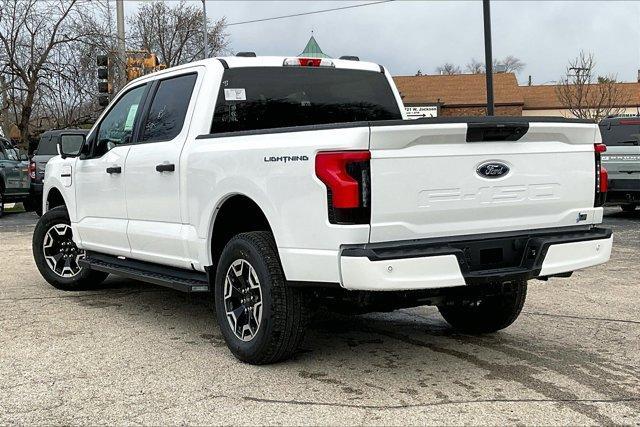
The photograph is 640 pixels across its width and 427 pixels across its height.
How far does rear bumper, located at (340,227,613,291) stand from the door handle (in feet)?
6.18

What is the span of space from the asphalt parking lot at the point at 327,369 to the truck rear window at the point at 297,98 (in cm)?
163

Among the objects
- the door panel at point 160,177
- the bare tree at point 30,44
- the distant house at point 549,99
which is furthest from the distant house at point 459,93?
the door panel at point 160,177

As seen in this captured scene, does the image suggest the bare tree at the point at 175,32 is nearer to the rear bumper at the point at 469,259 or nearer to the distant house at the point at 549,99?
the distant house at the point at 549,99

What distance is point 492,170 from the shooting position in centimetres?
425

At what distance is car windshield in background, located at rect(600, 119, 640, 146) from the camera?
1423 centimetres

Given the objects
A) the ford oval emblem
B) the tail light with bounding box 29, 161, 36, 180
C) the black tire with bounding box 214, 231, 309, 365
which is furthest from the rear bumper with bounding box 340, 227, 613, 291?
the tail light with bounding box 29, 161, 36, 180

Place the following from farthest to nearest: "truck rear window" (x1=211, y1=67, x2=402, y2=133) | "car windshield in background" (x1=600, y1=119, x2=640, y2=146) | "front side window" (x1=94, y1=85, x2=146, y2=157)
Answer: "car windshield in background" (x1=600, y1=119, x2=640, y2=146) → "front side window" (x1=94, y1=85, x2=146, y2=157) → "truck rear window" (x1=211, y1=67, x2=402, y2=133)

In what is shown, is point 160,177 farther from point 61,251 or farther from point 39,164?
point 39,164

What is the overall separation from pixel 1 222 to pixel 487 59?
36.2 ft

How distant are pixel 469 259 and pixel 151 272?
265 cm

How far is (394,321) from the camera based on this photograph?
6023mm

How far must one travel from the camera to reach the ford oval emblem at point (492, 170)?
4215 millimetres

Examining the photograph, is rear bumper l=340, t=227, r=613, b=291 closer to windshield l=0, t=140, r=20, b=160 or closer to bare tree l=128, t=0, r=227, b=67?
windshield l=0, t=140, r=20, b=160

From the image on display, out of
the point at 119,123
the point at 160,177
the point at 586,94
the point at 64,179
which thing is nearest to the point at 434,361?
the point at 160,177
